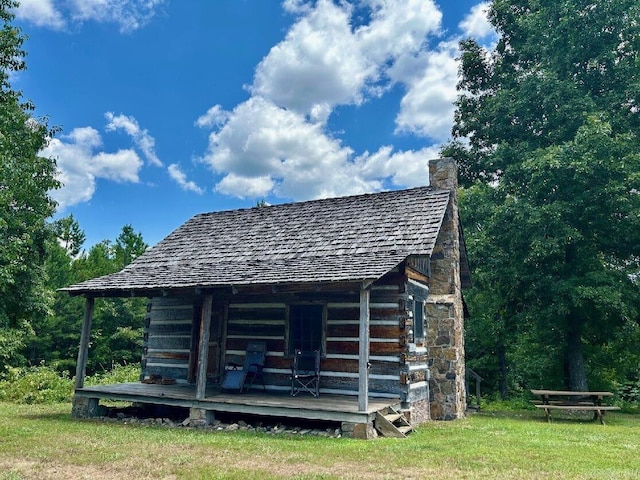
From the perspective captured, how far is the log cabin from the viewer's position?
9719mm

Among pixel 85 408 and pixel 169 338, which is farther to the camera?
pixel 169 338

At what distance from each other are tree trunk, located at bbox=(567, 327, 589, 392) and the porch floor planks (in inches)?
345

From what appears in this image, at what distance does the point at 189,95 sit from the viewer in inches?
1023

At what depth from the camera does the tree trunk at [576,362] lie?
15.6 meters

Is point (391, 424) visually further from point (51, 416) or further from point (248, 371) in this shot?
point (51, 416)

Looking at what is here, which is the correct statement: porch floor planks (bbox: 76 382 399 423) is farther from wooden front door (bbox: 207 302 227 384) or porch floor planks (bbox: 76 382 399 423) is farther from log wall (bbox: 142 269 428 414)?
wooden front door (bbox: 207 302 227 384)

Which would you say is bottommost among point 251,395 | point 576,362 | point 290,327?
point 251,395

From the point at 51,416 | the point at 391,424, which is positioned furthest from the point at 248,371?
the point at 51,416

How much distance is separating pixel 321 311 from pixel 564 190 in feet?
31.0

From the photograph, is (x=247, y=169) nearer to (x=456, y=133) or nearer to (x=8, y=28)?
(x=456, y=133)

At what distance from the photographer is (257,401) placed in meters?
9.83

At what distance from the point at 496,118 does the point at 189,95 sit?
15830mm

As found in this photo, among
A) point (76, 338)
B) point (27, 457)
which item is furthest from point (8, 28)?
point (76, 338)

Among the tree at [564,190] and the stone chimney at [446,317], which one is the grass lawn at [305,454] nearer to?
the stone chimney at [446,317]
